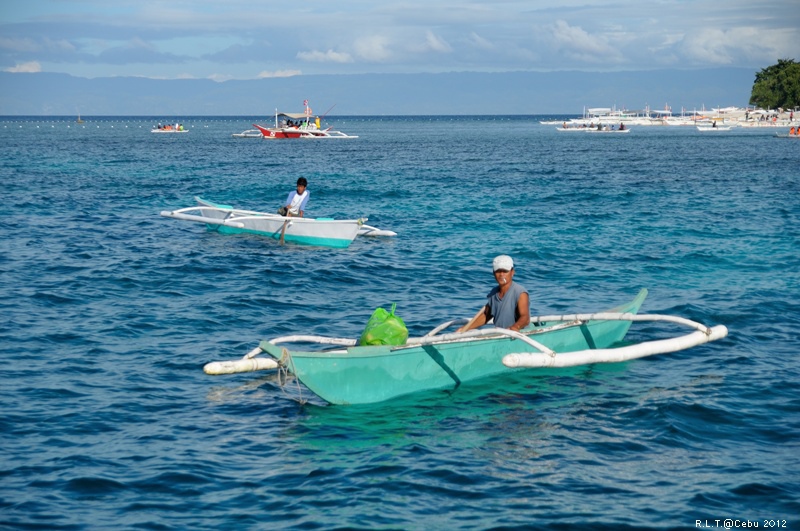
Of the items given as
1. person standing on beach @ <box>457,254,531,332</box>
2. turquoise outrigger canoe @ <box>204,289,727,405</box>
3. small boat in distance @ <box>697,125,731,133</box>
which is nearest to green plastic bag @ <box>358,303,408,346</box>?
turquoise outrigger canoe @ <box>204,289,727,405</box>

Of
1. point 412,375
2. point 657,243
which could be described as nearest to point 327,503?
point 412,375

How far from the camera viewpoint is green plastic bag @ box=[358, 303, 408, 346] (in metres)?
11.6

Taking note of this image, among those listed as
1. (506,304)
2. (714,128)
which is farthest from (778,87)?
(506,304)

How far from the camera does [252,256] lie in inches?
918

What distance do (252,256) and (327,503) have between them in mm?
15082

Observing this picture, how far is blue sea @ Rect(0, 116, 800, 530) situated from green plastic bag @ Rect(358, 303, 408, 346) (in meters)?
0.80

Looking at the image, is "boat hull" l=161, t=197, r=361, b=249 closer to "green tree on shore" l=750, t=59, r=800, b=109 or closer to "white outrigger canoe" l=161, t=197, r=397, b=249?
"white outrigger canoe" l=161, t=197, r=397, b=249

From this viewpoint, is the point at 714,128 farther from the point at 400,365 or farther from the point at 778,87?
the point at 400,365

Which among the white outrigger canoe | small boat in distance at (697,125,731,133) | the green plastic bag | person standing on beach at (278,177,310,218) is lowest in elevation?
the green plastic bag

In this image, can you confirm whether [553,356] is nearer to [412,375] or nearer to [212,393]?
[412,375]

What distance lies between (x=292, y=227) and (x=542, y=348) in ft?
47.0

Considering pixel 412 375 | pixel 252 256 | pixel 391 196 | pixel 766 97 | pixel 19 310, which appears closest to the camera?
pixel 412 375

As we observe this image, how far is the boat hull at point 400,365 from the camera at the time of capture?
35.6 ft

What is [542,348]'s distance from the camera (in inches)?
450
